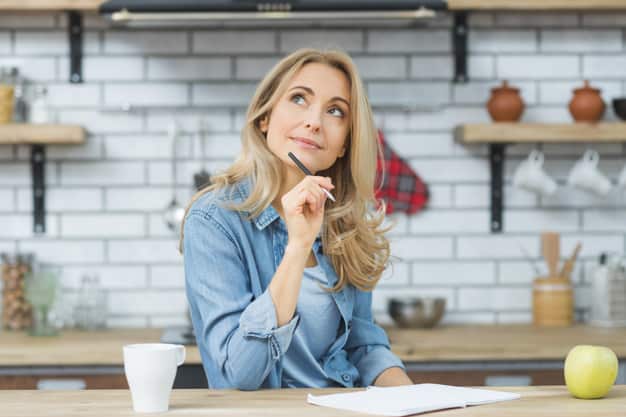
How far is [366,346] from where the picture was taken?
248 centimetres

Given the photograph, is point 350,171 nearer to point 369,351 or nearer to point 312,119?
point 312,119

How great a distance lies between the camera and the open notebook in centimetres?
172

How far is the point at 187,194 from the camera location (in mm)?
3986

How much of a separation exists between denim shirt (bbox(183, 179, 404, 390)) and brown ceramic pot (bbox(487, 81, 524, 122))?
5.24 ft

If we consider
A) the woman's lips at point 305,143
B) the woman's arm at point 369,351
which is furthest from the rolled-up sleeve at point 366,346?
the woman's lips at point 305,143

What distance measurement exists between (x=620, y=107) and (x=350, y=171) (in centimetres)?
179

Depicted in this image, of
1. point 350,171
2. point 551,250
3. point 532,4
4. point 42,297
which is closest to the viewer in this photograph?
point 350,171

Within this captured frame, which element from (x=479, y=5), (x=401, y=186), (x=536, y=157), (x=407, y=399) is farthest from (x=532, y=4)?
(x=407, y=399)

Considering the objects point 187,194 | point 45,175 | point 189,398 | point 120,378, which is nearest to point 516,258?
point 187,194

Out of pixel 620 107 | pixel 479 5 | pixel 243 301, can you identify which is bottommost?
pixel 243 301

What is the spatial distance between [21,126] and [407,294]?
1.66m

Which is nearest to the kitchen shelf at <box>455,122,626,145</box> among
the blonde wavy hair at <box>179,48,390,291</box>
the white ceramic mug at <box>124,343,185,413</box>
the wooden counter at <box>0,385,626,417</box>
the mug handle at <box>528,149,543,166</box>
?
→ the mug handle at <box>528,149,543,166</box>

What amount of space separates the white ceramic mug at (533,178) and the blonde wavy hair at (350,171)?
1.54 meters

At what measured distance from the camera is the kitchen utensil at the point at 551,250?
3893mm
